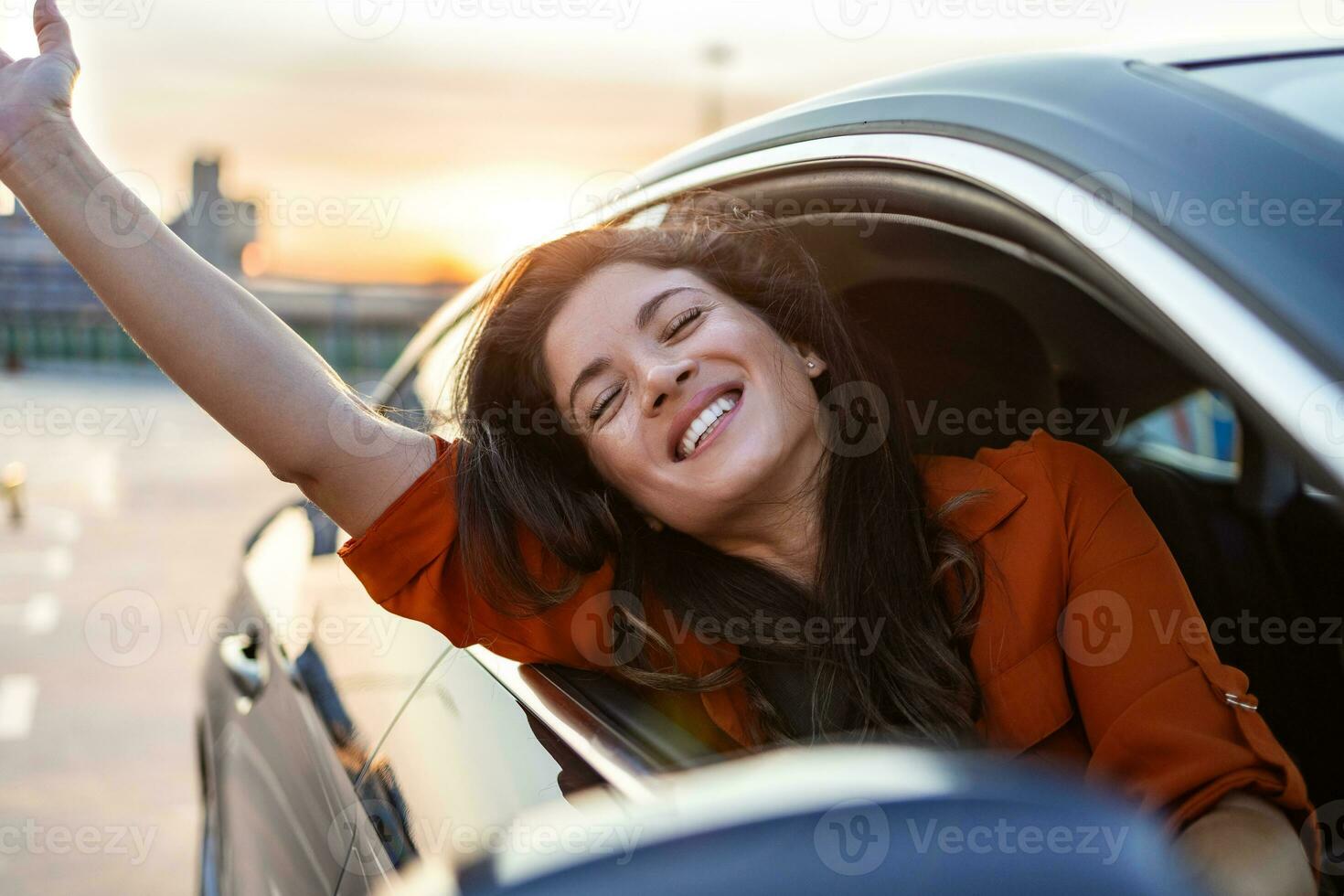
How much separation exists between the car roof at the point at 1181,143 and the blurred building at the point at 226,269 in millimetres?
24399

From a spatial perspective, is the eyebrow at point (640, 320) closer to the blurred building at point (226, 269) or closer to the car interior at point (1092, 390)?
the car interior at point (1092, 390)

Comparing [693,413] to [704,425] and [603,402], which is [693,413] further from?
[603,402]

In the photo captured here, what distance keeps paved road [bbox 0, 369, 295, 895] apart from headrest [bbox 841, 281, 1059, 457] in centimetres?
230

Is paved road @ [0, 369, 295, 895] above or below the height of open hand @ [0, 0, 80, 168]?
below

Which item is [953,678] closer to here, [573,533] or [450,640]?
[573,533]

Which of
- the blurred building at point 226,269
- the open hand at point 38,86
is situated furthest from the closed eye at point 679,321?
the blurred building at point 226,269

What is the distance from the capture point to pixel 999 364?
2.31 m

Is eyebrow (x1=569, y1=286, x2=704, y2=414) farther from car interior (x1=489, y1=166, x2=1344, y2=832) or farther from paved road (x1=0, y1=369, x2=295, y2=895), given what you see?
paved road (x1=0, y1=369, x2=295, y2=895)

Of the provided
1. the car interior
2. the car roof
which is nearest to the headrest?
the car interior

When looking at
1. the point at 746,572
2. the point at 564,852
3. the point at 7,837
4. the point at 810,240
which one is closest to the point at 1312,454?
the point at 564,852

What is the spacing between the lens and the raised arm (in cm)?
163

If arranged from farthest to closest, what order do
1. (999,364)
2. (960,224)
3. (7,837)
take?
1. (7,837)
2. (999,364)
3. (960,224)

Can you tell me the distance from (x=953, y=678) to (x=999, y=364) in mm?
902

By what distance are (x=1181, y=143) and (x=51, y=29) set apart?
154cm
